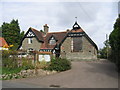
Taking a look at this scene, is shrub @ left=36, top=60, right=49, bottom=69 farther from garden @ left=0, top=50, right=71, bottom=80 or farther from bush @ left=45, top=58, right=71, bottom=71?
bush @ left=45, top=58, right=71, bottom=71

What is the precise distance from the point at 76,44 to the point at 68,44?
1.72 metres

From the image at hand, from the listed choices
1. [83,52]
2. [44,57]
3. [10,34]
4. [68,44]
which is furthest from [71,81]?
[10,34]

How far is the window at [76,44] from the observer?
25.6 m

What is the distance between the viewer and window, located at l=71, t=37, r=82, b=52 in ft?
83.9

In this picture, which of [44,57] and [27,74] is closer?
[27,74]

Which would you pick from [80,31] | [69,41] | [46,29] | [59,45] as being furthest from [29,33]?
[80,31]

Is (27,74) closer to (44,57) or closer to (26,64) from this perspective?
(26,64)

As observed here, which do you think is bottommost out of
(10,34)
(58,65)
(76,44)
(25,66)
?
(25,66)

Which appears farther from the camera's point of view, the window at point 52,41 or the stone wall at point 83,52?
the window at point 52,41

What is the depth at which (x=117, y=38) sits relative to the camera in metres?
10.4

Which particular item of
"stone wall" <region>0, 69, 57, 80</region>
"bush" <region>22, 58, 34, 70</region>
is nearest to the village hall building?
"bush" <region>22, 58, 34, 70</region>

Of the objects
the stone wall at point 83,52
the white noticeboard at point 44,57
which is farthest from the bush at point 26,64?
the stone wall at point 83,52

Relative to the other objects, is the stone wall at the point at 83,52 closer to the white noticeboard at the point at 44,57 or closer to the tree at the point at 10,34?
the white noticeboard at the point at 44,57

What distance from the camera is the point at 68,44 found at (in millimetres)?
26422
